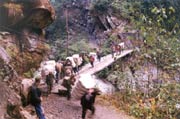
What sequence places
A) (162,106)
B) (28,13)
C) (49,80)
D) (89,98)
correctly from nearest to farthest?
(89,98) → (162,106) → (49,80) → (28,13)

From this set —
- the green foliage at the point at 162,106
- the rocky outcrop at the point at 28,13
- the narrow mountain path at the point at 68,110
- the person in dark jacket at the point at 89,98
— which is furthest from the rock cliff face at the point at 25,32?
the green foliage at the point at 162,106

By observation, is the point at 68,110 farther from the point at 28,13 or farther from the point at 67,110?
the point at 28,13

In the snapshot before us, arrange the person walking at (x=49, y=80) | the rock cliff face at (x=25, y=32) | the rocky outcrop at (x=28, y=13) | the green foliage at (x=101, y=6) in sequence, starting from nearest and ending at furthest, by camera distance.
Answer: the rock cliff face at (x=25, y=32)
the person walking at (x=49, y=80)
the rocky outcrop at (x=28, y=13)
the green foliage at (x=101, y=6)

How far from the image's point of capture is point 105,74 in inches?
782

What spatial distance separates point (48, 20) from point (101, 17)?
20.1m

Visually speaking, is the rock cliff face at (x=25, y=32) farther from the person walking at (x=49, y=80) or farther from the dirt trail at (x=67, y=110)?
the dirt trail at (x=67, y=110)

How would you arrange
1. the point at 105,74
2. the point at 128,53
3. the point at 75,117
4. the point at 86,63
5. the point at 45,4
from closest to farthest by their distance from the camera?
the point at 75,117 < the point at 45,4 < the point at 105,74 < the point at 86,63 < the point at 128,53

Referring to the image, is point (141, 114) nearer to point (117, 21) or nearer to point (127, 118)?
point (127, 118)

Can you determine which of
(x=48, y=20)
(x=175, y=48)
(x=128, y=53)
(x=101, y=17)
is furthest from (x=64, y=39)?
(x=175, y=48)

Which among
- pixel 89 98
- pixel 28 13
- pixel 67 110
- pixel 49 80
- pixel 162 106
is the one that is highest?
pixel 28 13

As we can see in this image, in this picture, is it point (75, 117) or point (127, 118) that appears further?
point (127, 118)

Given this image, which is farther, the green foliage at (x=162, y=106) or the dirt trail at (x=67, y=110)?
the dirt trail at (x=67, y=110)

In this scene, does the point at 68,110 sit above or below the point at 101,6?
below

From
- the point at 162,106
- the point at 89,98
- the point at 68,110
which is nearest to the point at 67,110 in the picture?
the point at 68,110
